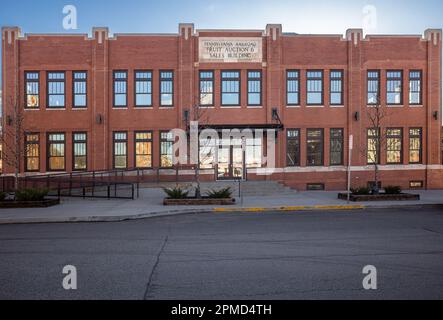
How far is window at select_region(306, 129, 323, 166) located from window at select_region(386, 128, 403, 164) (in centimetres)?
464

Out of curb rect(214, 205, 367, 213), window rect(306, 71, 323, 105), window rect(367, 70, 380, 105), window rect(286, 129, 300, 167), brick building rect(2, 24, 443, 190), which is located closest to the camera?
curb rect(214, 205, 367, 213)

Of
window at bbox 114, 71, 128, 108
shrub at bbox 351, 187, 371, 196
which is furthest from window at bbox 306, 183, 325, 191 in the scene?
A: window at bbox 114, 71, 128, 108

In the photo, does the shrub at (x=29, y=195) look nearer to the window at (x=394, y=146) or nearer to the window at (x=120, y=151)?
the window at (x=120, y=151)

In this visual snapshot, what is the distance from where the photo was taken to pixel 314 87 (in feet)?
80.3

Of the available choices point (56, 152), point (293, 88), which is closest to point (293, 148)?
point (293, 88)

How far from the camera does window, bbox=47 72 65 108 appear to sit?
24.0 metres

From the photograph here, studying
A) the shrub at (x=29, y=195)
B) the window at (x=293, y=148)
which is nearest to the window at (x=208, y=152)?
the window at (x=293, y=148)

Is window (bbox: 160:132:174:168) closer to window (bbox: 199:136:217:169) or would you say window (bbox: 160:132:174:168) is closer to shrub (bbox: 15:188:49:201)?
window (bbox: 199:136:217:169)

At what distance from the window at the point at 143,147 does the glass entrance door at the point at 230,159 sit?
4.70m

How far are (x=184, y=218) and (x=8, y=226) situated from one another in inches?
228

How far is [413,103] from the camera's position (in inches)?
975

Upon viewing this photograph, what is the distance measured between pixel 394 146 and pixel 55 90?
23.4 meters
